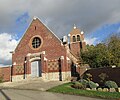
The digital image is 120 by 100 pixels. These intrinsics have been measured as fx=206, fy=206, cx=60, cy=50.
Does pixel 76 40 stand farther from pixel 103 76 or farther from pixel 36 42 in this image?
pixel 103 76

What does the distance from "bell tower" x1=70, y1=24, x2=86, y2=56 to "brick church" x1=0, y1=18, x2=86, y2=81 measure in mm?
19309

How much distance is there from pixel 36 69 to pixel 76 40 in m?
23.6

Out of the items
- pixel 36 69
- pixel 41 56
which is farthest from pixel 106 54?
pixel 36 69

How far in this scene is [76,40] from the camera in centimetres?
5175

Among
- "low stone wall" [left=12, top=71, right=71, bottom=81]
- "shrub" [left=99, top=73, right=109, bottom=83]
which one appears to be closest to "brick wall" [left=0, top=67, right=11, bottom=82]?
"low stone wall" [left=12, top=71, right=71, bottom=81]

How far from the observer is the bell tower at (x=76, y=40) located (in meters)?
50.3

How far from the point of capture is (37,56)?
30.3 metres

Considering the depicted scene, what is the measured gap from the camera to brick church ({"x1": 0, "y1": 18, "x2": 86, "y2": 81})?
28547mm

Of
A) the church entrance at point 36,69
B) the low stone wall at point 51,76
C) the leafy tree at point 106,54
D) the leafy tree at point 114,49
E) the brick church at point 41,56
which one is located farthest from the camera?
the church entrance at point 36,69

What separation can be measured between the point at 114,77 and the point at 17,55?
1692 centimetres

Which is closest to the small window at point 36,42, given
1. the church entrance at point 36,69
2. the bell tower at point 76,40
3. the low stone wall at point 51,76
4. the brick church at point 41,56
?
the brick church at point 41,56

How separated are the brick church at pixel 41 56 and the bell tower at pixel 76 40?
19.3m

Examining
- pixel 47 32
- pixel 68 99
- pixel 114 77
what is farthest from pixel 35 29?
pixel 68 99

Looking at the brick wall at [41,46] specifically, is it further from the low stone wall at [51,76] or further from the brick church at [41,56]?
the low stone wall at [51,76]
